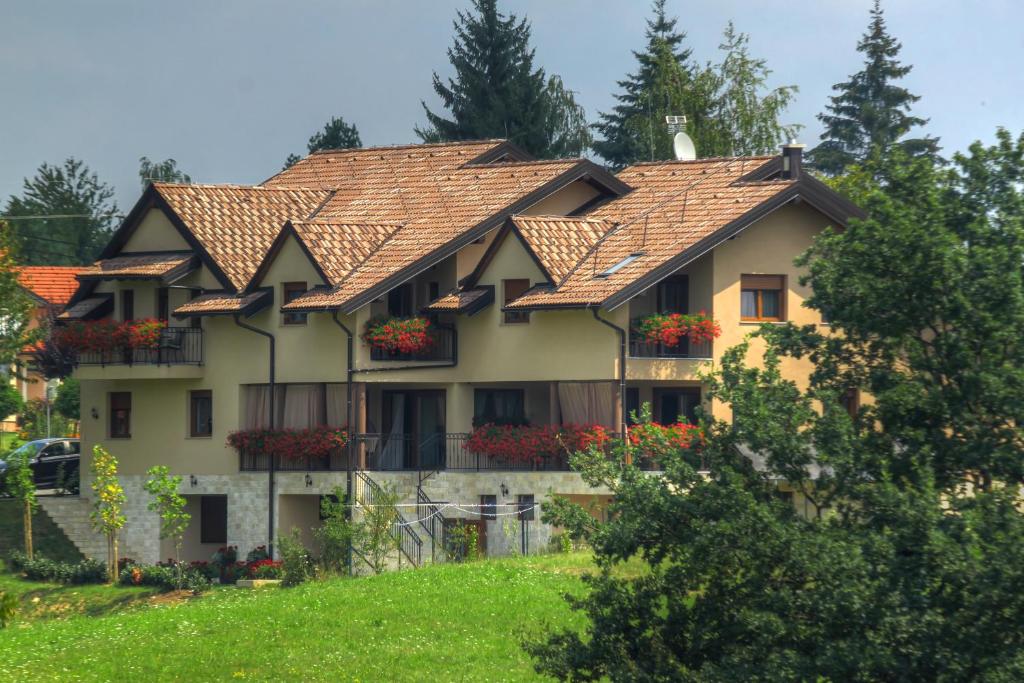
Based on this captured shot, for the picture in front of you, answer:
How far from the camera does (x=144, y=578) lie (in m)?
45.7

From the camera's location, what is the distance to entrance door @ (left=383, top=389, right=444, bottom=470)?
157 feet

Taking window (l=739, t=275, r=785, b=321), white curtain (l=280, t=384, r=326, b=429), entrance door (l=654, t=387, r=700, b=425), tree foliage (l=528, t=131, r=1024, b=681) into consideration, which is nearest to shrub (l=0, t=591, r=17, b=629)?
white curtain (l=280, t=384, r=326, b=429)

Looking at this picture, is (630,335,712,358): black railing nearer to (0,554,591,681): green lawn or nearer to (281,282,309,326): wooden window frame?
(281,282,309,326): wooden window frame

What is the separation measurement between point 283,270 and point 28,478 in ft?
27.7

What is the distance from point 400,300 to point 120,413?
9.97 metres

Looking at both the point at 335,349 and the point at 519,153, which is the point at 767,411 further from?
the point at 519,153

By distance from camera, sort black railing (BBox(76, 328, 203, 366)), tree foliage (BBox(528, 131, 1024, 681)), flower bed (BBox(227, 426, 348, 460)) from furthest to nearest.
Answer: black railing (BBox(76, 328, 203, 366)), flower bed (BBox(227, 426, 348, 460)), tree foliage (BBox(528, 131, 1024, 681))

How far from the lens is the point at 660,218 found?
4634 centimetres

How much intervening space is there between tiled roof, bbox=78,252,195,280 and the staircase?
250 inches

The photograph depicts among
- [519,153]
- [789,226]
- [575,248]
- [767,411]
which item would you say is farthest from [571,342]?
[767,411]

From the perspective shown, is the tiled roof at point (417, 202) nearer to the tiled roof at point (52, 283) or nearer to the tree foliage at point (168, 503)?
the tree foliage at point (168, 503)

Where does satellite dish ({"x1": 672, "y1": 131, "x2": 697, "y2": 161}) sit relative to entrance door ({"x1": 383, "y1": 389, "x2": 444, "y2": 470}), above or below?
above

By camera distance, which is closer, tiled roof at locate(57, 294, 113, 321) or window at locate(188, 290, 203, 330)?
window at locate(188, 290, 203, 330)

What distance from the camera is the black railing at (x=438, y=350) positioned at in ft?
153
